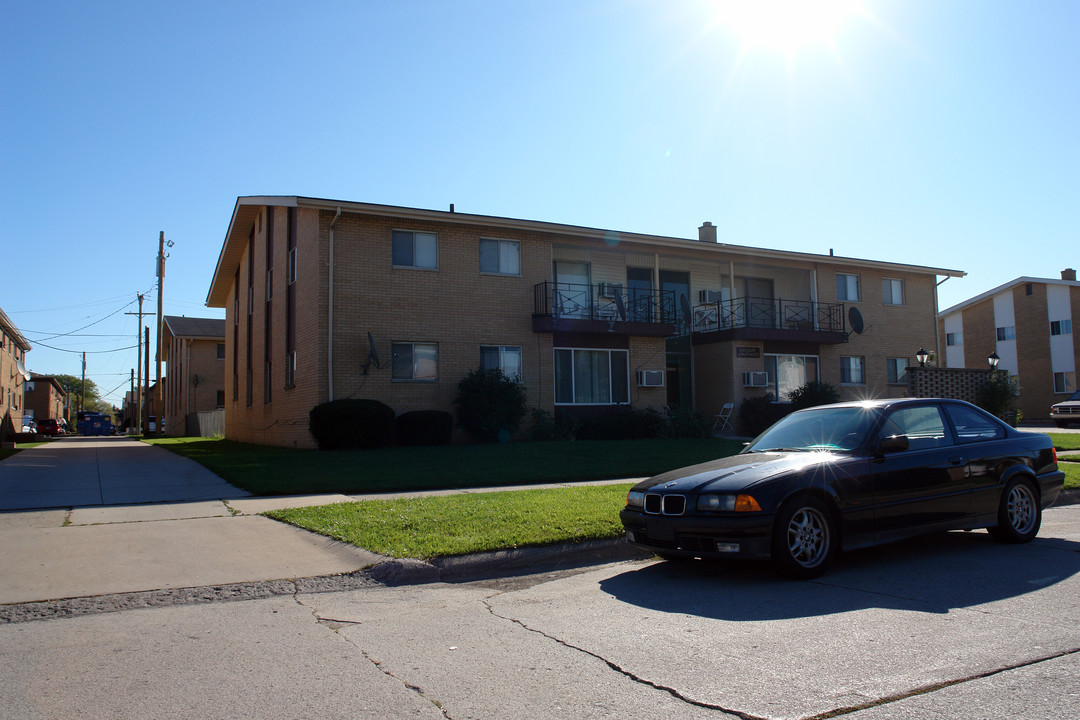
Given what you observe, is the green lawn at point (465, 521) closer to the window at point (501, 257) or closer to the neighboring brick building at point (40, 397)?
the window at point (501, 257)

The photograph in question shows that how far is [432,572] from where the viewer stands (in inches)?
266

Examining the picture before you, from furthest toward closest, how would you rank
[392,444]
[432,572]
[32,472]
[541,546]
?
[392,444] → [32,472] → [541,546] → [432,572]

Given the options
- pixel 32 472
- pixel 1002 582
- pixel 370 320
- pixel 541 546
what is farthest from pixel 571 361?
pixel 1002 582

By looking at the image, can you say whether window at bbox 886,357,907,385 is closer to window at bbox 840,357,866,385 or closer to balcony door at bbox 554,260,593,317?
window at bbox 840,357,866,385

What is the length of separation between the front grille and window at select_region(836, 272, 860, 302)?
24133mm

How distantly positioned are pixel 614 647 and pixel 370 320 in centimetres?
1667

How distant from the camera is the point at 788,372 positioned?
88.2ft

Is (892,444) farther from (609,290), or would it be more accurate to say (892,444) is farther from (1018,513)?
(609,290)

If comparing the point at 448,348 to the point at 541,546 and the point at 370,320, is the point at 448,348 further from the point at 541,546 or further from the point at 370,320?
the point at 541,546

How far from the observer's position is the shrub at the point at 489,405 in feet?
66.7

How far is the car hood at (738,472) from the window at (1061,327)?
4424 centimetres

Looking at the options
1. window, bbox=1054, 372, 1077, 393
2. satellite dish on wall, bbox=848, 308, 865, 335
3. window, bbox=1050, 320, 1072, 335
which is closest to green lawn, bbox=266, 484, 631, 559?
satellite dish on wall, bbox=848, 308, 865, 335

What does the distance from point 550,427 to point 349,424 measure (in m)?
5.56

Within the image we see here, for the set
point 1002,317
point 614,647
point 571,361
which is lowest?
point 614,647
